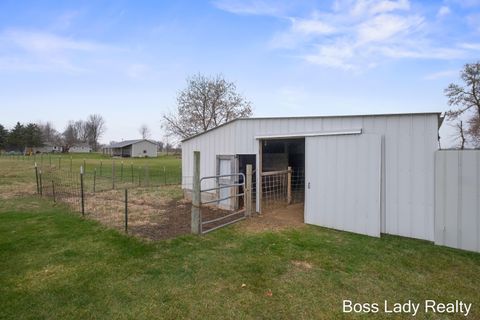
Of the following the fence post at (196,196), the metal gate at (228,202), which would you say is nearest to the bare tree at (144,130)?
the metal gate at (228,202)

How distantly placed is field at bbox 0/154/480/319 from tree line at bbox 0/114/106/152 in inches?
2588

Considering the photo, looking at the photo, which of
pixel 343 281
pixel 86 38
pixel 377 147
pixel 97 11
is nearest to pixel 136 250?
pixel 343 281

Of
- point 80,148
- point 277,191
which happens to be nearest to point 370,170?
point 277,191

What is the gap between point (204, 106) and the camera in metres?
19.4

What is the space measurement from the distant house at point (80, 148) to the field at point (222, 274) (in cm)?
7403

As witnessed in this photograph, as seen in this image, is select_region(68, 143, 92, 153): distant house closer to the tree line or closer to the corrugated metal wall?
the tree line

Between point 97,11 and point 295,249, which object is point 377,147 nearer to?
point 295,249

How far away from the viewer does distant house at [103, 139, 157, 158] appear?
50.4 metres

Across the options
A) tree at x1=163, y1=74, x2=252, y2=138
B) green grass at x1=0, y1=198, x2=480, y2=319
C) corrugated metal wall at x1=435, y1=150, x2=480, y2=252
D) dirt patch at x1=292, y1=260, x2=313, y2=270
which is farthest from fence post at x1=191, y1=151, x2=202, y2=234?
tree at x1=163, y1=74, x2=252, y2=138

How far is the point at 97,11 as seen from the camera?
26.2 feet

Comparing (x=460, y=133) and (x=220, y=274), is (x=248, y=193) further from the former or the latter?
(x=460, y=133)

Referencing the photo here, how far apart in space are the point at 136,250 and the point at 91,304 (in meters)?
1.58

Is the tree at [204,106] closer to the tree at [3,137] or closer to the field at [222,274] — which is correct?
the field at [222,274]

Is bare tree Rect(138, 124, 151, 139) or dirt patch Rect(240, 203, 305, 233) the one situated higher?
bare tree Rect(138, 124, 151, 139)
